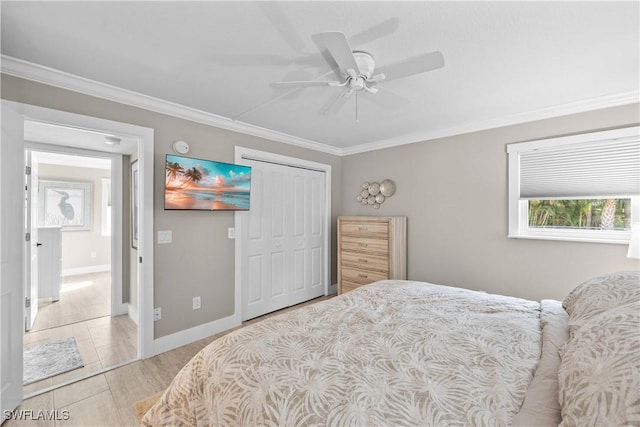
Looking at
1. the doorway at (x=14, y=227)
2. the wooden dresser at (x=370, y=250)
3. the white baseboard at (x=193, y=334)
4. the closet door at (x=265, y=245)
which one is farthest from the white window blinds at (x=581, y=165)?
the doorway at (x=14, y=227)

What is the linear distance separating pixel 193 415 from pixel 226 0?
1.90 metres

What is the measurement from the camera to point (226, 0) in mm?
1366

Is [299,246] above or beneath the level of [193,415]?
above

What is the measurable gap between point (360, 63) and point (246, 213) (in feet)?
7.16

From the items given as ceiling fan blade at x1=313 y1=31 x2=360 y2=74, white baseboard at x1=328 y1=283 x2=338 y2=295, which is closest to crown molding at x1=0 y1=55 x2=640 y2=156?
ceiling fan blade at x1=313 y1=31 x2=360 y2=74

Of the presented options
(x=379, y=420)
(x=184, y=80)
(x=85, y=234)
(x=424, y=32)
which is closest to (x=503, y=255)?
(x=424, y=32)

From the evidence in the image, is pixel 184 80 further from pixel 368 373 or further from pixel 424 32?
pixel 368 373

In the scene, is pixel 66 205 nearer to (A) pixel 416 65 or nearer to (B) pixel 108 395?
(B) pixel 108 395

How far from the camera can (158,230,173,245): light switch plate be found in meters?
2.64

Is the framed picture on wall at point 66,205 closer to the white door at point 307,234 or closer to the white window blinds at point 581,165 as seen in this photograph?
the white door at point 307,234

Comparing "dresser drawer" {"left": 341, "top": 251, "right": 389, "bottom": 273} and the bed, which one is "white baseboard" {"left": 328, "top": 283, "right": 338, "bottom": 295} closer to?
"dresser drawer" {"left": 341, "top": 251, "right": 389, "bottom": 273}

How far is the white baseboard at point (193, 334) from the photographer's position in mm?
2645

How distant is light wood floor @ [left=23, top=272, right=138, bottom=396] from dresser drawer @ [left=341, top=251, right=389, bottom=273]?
2564 mm

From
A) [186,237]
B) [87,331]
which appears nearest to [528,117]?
[186,237]
